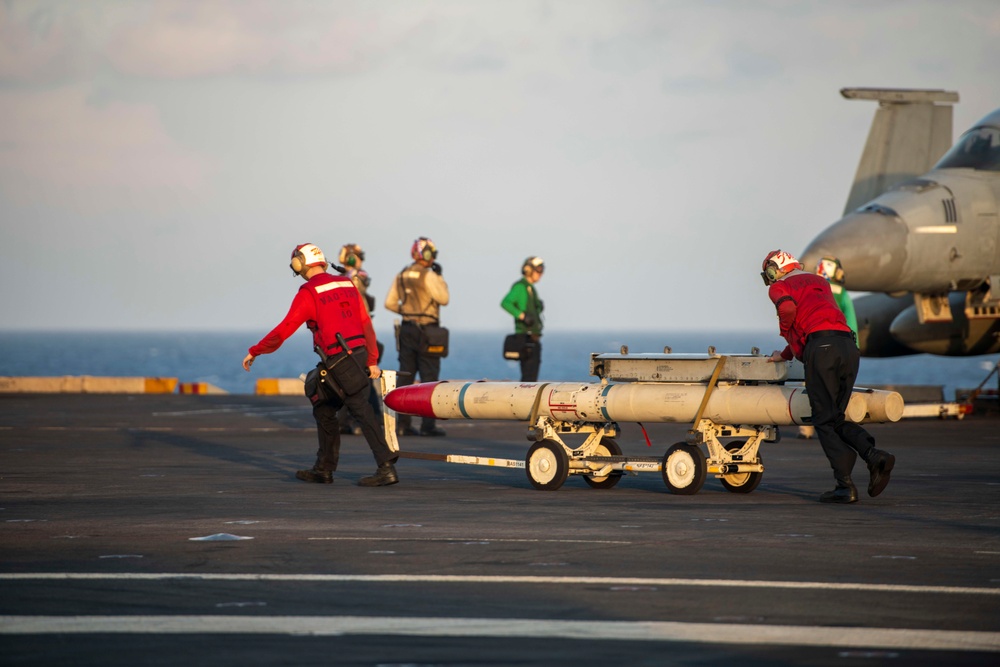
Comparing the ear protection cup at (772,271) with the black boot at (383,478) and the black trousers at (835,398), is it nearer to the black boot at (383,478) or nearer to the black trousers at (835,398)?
the black trousers at (835,398)

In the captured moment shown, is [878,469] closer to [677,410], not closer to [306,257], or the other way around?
[677,410]

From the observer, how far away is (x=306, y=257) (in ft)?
42.3

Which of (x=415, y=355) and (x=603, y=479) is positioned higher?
(x=415, y=355)

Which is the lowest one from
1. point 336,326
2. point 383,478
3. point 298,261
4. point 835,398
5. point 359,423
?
point 383,478

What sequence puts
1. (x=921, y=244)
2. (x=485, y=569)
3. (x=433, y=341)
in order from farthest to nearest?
1. (x=921, y=244)
2. (x=433, y=341)
3. (x=485, y=569)

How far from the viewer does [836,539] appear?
Answer: 8.93 meters

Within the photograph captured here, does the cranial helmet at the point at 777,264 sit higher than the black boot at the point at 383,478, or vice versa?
the cranial helmet at the point at 777,264

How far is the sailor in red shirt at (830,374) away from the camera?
11.1m

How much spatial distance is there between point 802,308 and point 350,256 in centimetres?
835

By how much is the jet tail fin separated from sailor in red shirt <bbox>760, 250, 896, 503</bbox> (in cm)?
1418

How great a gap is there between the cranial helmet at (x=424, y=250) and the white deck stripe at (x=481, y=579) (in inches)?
442

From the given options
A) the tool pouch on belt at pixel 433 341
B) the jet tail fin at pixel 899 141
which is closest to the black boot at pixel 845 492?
the tool pouch on belt at pixel 433 341

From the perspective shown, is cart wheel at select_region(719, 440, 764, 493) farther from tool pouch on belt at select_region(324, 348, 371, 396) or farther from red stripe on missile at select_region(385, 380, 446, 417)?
tool pouch on belt at select_region(324, 348, 371, 396)

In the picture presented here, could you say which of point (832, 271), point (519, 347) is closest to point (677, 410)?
point (832, 271)
